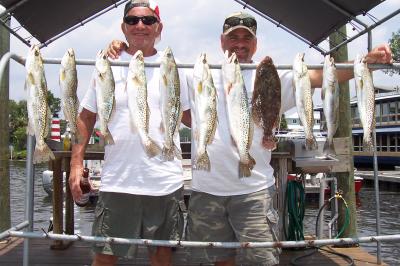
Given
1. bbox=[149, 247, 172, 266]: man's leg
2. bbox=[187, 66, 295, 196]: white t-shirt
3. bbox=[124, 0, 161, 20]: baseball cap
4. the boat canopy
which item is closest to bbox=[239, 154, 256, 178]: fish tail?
bbox=[187, 66, 295, 196]: white t-shirt

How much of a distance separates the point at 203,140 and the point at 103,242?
105 centimetres

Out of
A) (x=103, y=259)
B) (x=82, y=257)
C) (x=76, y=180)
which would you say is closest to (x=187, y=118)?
(x=76, y=180)

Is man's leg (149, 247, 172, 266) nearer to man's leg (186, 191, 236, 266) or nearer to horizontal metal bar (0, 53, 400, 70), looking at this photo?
man's leg (186, 191, 236, 266)

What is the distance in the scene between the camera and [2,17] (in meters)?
4.94

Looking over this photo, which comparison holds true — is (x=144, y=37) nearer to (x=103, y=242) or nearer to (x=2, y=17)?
(x=103, y=242)

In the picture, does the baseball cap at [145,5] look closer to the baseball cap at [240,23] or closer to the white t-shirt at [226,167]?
the baseball cap at [240,23]

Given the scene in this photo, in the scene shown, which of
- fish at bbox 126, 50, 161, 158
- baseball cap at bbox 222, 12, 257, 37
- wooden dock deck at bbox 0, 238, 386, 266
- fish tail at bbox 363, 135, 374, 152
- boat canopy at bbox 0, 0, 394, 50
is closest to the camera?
fish at bbox 126, 50, 161, 158

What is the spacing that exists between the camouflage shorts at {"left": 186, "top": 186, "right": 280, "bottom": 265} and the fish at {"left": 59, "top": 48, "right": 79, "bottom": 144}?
112cm

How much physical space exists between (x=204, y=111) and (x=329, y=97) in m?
0.98

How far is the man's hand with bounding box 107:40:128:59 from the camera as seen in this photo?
3693 mm

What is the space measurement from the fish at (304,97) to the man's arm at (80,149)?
161 cm

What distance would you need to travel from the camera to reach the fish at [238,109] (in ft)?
11.1

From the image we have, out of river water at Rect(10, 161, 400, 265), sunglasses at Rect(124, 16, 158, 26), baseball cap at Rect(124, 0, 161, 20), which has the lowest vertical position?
river water at Rect(10, 161, 400, 265)

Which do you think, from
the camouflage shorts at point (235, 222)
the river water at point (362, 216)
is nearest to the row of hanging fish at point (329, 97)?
the camouflage shorts at point (235, 222)
